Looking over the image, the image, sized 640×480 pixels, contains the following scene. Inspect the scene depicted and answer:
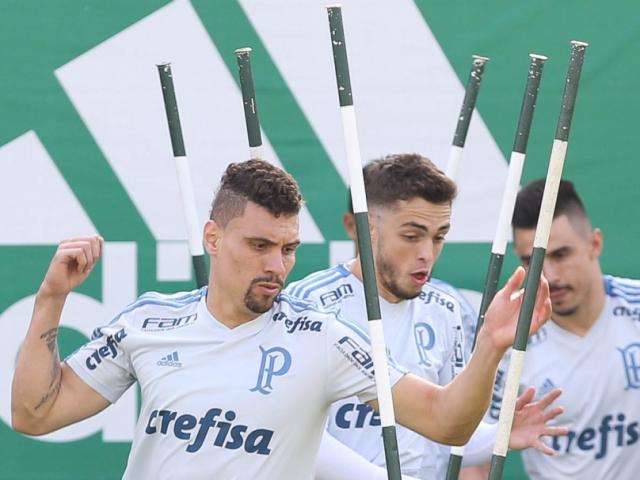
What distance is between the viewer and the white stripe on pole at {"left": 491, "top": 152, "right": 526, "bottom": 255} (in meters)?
3.95

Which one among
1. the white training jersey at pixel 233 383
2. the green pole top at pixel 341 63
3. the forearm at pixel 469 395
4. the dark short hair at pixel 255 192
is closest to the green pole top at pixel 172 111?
the dark short hair at pixel 255 192

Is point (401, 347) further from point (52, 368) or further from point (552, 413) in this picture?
point (52, 368)

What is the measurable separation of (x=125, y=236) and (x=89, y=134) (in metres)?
0.38

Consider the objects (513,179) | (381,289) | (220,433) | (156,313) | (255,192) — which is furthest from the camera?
(381,289)

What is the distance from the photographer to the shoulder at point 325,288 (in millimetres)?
4434

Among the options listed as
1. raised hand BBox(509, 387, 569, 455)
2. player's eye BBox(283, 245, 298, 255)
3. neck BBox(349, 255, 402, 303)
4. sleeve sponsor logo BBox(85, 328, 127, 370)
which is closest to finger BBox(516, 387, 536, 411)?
raised hand BBox(509, 387, 569, 455)

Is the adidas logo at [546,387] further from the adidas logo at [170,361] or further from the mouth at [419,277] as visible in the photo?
the adidas logo at [170,361]

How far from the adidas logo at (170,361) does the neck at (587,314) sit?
1742 mm

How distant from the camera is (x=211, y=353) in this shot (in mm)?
3662

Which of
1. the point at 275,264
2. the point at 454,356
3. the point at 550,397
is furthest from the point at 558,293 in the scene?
the point at 275,264

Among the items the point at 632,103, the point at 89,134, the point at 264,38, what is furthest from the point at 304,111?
the point at 632,103

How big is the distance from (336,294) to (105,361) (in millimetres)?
959

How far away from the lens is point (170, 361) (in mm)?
3670

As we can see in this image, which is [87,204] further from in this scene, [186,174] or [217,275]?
[217,275]
